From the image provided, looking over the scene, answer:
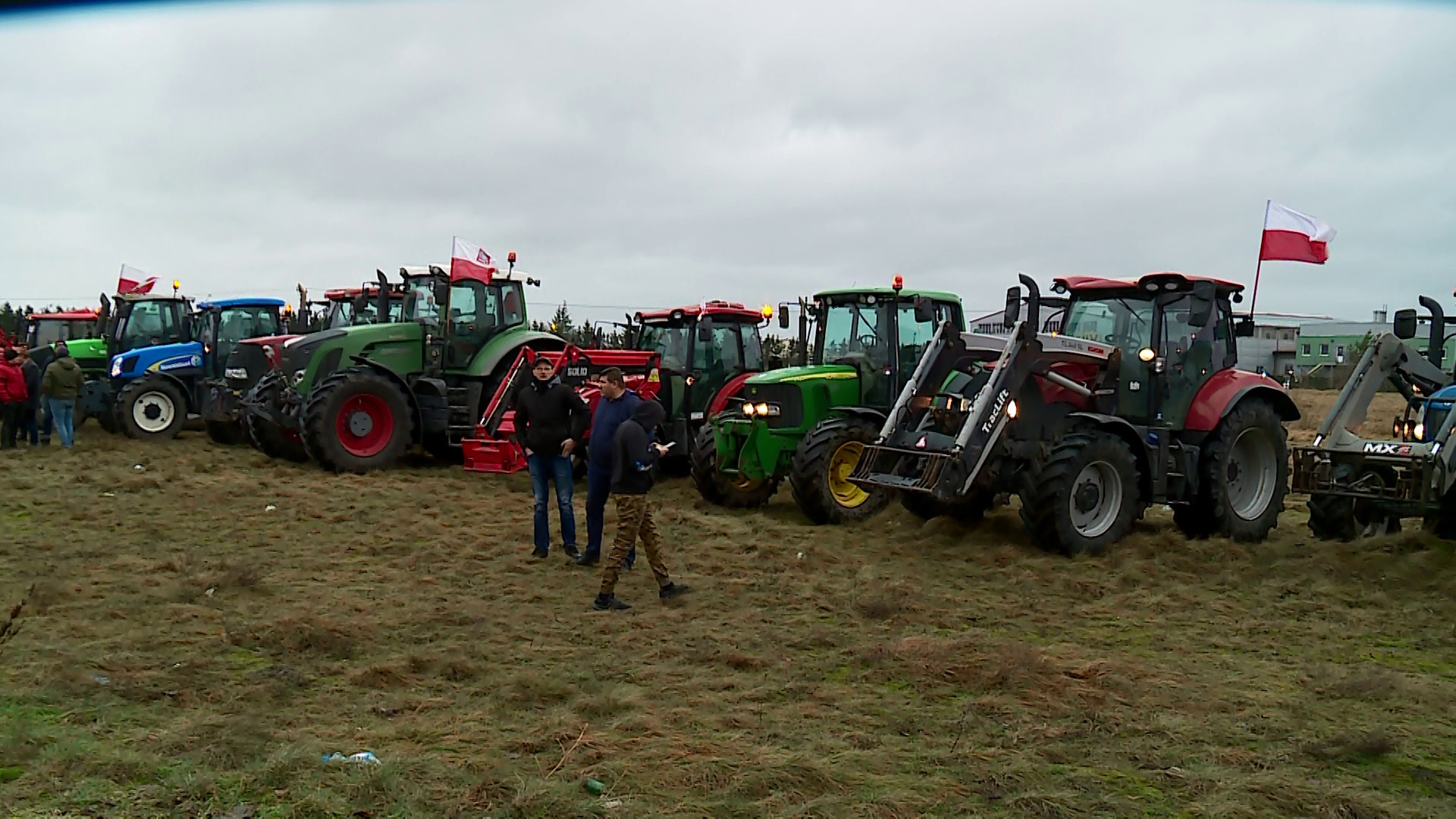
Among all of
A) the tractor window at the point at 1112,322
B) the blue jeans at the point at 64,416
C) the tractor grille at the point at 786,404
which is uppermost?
the tractor window at the point at 1112,322

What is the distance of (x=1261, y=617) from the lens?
7473mm

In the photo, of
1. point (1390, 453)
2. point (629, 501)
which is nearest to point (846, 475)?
point (629, 501)

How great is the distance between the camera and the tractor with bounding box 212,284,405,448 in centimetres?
1470

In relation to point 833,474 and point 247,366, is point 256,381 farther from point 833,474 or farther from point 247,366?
point 833,474

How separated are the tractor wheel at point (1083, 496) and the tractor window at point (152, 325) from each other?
14.6m

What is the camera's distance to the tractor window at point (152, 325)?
60.6 ft

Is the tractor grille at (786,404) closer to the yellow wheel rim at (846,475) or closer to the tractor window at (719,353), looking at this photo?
the yellow wheel rim at (846,475)

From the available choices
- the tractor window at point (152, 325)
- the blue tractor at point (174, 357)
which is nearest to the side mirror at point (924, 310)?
the blue tractor at point (174, 357)

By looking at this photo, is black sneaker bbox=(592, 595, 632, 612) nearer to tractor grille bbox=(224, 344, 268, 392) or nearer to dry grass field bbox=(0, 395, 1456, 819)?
dry grass field bbox=(0, 395, 1456, 819)

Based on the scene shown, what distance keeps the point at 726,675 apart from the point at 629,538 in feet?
5.65

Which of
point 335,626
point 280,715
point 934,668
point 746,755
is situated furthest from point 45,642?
point 934,668

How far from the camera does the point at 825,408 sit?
1131cm

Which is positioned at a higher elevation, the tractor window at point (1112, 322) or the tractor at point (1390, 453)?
the tractor window at point (1112, 322)

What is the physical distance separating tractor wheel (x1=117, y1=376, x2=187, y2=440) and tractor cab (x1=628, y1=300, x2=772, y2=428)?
23.6 feet
